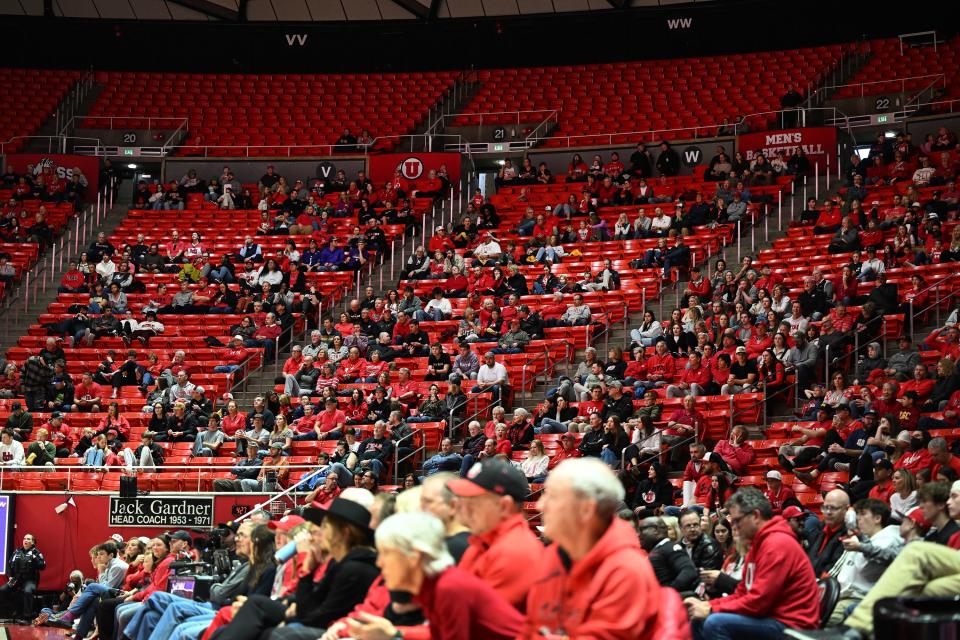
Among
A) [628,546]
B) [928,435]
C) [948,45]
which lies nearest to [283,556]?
[628,546]

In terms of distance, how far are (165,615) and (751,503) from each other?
4532mm

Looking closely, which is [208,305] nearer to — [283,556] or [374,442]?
[374,442]

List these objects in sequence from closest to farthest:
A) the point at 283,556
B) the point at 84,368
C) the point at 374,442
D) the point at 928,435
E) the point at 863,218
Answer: the point at 283,556 → the point at 928,435 → the point at 374,442 → the point at 863,218 → the point at 84,368

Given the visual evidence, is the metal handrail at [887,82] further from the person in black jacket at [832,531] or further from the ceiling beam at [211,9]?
the person in black jacket at [832,531]

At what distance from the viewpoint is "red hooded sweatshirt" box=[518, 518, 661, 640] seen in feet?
12.1

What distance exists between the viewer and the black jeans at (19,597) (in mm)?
13664

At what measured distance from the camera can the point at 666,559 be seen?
7.44 metres

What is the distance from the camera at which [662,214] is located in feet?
65.5

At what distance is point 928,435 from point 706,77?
16.0m

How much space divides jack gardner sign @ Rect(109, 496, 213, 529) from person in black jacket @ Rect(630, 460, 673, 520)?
16.6ft

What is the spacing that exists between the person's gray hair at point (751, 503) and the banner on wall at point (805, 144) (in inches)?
646

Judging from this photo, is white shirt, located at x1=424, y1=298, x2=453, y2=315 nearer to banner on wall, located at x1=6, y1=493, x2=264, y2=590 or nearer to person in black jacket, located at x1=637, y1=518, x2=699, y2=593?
banner on wall, located at x1=6, y1=493, x2=264, y2=590

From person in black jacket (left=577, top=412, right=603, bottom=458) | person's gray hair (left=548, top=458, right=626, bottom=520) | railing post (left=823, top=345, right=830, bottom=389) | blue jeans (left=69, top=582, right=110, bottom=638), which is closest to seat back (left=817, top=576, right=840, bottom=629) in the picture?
person's gray hair (left=548, top=458, right=626, bottom=520)

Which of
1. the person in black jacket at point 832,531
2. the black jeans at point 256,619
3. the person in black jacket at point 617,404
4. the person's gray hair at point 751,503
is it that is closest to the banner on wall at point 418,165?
the person in black jacket at point 617,404
